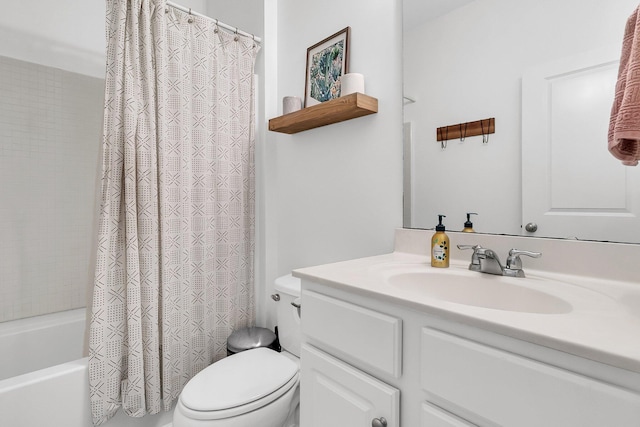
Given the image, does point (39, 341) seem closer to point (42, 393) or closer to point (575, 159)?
point (42, 393)

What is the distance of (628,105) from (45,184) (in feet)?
8.36

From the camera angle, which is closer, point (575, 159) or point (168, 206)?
point (575, 159)

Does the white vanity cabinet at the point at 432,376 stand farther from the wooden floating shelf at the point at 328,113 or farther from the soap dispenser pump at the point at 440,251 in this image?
the wooden floating shelf at the point at 328,113

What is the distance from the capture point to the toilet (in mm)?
1015

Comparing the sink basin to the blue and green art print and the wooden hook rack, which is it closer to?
the wooden hook rack

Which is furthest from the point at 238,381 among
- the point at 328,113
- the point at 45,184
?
the point at 45,184

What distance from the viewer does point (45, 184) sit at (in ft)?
6.02

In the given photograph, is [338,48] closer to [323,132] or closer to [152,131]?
[323,132]

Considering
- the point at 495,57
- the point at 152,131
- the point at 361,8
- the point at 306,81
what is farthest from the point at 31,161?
the point at 495,57

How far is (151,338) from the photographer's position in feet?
4.38

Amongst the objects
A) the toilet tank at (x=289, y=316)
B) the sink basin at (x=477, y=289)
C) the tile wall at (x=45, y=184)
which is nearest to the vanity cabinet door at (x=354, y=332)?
the sink basin at (x=477, y=289)

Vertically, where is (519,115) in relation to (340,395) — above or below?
above

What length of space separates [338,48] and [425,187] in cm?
79

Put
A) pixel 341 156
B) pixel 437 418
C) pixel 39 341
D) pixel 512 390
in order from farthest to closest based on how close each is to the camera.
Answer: pixel 39 341
pixel 341 156
pixel 437 418
pixel 512 390
